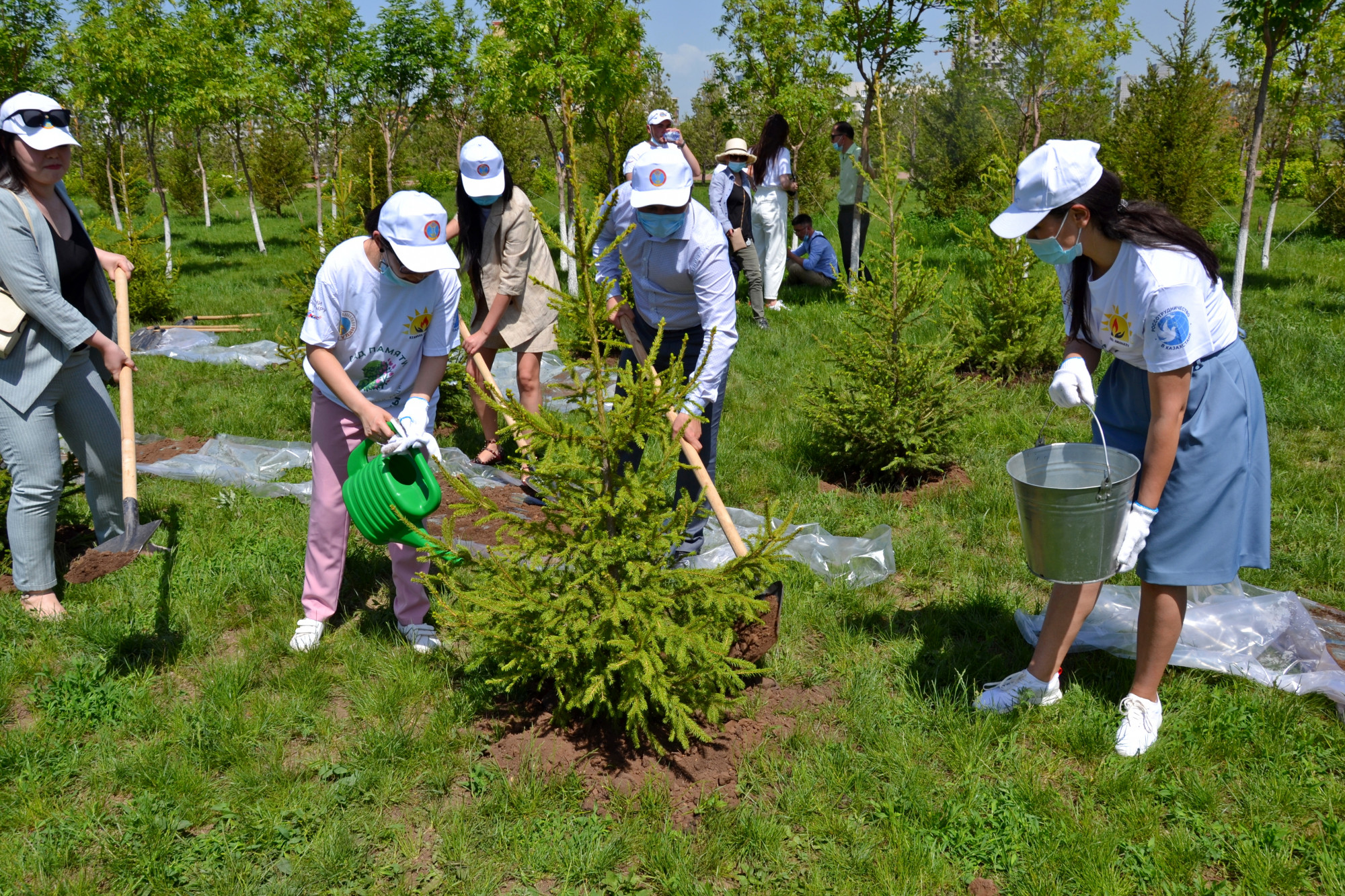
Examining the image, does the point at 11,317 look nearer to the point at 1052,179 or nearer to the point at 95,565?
the point at 95,565

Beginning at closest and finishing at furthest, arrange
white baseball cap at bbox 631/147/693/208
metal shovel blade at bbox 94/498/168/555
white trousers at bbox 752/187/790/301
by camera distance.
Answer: metal shovel blade at bbox 94/498/168/555
white baseball cap at bbox 631/147/693/208
white trousers at bbox 752/187/790/301

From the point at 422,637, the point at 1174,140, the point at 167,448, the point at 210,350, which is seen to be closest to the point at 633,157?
the point at 422,637

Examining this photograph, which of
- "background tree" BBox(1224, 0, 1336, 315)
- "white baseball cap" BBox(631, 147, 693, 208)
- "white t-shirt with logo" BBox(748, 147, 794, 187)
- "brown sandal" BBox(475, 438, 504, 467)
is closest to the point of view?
"white baseball cap" BBox(631, 147, 693, 208)

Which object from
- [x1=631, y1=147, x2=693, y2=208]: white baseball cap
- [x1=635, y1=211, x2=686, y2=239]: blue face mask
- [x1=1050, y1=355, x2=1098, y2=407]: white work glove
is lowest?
[x1=1050, y1=355, x2=1098, y2=407]: white work glove

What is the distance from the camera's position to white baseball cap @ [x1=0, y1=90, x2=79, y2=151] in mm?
3084

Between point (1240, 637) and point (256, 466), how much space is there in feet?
16.5

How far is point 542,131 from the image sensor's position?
26875 mm

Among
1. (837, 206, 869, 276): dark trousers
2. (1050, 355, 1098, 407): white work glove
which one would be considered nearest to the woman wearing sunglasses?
(1050, 355, 1098, 407): white work glove

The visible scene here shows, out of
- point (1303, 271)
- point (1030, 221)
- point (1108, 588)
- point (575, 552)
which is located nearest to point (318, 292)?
point (575, 552)

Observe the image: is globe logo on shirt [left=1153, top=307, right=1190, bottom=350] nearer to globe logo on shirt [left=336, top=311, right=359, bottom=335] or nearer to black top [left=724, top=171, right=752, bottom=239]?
globe logo on shirt [left=336, top=311, right=359, bottom=335]

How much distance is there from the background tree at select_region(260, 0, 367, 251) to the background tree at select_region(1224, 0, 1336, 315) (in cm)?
1196

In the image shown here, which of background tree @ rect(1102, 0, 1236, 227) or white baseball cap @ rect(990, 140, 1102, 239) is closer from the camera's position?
white baseball cap @ rect(990, 140, 1102, 239)

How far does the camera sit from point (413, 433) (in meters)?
2.93

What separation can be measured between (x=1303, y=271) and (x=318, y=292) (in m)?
11.0
